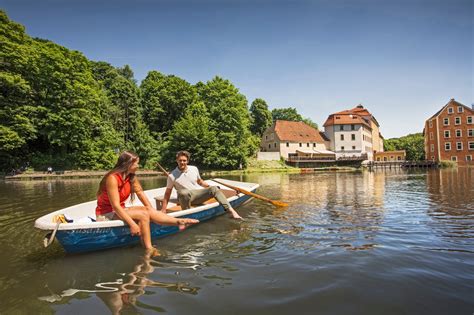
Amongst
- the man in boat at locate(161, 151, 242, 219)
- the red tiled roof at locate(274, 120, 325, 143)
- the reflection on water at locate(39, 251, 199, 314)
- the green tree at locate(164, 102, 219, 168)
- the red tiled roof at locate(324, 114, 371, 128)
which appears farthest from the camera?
the red tiled roof at locate(324, 114, 371, 128)

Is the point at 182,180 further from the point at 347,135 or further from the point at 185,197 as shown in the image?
the point at 347,135

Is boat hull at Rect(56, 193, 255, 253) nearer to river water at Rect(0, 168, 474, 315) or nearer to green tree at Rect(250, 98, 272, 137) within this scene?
river water at Rect(0, 168, 474, 315)

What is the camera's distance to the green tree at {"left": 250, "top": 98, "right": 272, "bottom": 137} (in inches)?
2773

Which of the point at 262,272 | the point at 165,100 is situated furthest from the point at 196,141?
the point at 262,272

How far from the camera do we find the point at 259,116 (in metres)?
70.8

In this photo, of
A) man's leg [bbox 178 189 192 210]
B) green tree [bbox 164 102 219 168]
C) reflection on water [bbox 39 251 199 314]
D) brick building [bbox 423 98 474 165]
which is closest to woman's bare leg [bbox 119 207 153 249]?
reflection on water [bbox 39 251 199 314]

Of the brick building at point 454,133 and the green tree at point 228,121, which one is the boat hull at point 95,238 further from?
the brick building at point 454,133

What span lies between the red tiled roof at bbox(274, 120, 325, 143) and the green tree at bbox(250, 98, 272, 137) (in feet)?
33.0

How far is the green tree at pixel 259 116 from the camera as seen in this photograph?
70.4m

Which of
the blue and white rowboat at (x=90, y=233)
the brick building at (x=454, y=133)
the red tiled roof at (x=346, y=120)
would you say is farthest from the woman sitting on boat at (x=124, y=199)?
the red tiled roof at (x=346, y=120)

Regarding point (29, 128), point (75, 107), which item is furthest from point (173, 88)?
point (29, 128)

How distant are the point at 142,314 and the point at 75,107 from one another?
38.2 m

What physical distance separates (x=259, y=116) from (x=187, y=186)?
6457cm

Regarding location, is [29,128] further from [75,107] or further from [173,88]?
[173,88]
